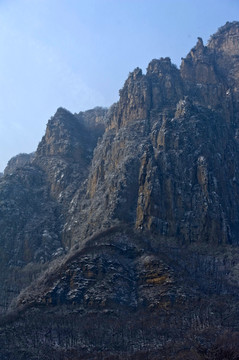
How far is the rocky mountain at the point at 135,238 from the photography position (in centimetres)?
10131

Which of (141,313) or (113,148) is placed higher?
(113,148)

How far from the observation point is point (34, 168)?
195875 millimetres

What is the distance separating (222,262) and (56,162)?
85319mm

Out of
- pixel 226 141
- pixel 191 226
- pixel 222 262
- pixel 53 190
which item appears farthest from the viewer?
pixel 53 190

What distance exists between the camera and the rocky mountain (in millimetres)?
101312

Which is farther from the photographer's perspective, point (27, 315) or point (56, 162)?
point (56, 162)

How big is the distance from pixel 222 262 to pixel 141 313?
95.9 feet

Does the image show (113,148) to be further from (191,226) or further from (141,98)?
(191,226)

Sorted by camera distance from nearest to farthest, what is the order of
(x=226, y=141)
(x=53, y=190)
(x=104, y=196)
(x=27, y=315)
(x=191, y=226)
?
1. (x=27, y=315)
2. (x=191, y=226)
3. (x=104, y=196)
4. (x=226, y=141)
5. (x=53, y=190)

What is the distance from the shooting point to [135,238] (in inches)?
5271

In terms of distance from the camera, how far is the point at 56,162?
196125 millimetres

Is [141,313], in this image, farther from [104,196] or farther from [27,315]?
[104,196]

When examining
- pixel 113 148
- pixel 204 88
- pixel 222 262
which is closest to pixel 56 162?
pixel 113 148

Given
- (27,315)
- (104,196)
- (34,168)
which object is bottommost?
(27,315)
